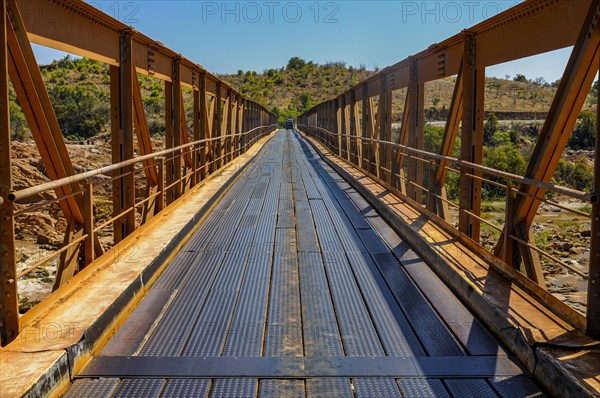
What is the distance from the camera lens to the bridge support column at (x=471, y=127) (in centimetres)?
601

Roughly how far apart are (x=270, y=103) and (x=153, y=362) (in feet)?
333

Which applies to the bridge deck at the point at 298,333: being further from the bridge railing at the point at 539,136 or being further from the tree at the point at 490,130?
the tree at the point at 490,130

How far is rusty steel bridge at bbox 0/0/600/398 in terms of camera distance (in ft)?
10.7

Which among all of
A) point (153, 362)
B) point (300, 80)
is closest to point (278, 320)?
point (153, 362)

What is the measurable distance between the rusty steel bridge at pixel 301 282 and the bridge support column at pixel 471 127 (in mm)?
15

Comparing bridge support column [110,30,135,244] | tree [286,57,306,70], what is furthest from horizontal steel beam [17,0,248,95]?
tree [286,57,306,70]

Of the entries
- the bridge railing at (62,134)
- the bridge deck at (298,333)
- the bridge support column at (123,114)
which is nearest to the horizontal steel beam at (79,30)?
the bridge railing at (62,134)

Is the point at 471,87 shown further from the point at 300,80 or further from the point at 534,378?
the point at 300,80

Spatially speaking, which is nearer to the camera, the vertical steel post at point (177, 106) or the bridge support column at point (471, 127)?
the bridge support column at point (471, 127)

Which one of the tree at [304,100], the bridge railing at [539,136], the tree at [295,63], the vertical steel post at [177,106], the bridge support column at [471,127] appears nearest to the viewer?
the bridge railing at [539,136]

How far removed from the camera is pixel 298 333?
4000mm

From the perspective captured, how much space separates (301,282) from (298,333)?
1224 mm

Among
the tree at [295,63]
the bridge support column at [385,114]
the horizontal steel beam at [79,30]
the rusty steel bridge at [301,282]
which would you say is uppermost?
the tree at [295,63]

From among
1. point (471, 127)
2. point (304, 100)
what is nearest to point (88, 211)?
point (471, 127)
